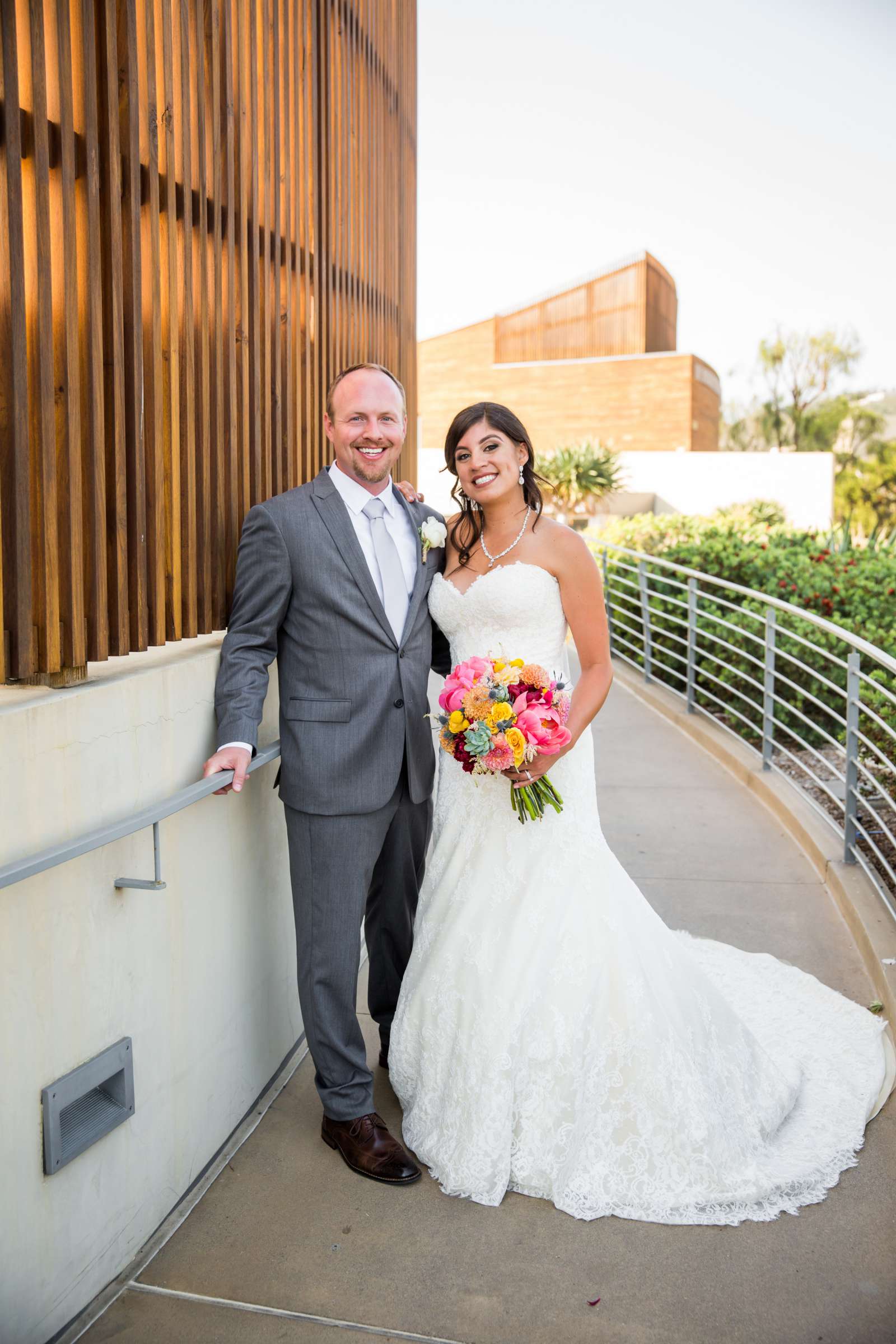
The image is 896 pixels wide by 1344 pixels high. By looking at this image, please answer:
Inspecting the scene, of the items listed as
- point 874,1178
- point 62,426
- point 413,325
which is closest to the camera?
point 62,426

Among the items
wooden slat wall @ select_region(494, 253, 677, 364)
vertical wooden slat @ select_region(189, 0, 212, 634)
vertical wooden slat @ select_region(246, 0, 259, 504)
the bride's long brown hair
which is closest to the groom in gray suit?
vertical wooden slat @ select_region(189, 0, 212, 634)

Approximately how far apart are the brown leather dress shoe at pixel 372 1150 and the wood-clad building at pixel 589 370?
122 feet

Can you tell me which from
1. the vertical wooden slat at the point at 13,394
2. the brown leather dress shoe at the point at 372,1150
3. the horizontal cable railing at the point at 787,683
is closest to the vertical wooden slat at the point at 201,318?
the vertical wooden slat at the point at 13,394

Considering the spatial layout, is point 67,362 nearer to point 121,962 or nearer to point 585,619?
point 121,962

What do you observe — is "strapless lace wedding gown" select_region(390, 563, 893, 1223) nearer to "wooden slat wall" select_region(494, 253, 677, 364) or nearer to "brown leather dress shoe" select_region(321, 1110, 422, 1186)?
"brown leather dress shoe" select_region(321, 1110, 422, 1186)

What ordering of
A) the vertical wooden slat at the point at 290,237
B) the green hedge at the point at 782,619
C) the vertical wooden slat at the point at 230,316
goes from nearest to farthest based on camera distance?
the vertical wooden slat at the point at 230,316 → the vertical wooden slat at the point at 290,237 → the green hedge at the point at 782,619

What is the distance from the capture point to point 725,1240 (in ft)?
8.87

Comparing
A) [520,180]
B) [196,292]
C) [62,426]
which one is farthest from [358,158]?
[520,180]

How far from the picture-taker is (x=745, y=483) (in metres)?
35.2

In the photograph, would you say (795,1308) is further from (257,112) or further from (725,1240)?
(257,112)

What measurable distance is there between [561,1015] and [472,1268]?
26.7 inches

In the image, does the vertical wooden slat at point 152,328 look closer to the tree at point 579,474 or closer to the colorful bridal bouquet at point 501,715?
the colorful bridal bouquet at point 501,715

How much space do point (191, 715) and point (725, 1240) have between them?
76.0 inches

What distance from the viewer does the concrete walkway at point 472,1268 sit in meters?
2.38
